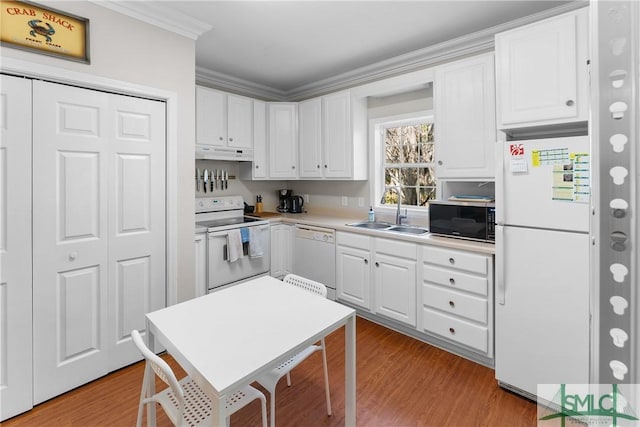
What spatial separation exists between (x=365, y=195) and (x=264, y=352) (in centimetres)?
274

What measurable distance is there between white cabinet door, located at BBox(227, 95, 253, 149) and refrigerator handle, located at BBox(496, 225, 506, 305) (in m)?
2.83

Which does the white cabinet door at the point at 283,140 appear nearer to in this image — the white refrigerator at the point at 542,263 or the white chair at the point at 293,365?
the white chair at the point at 293,365

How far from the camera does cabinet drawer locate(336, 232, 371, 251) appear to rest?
121 inches

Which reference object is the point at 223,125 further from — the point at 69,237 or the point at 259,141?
the point at 69,237

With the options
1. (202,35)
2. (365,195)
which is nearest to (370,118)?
(365,195)

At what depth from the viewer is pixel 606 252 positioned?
26 centimetres

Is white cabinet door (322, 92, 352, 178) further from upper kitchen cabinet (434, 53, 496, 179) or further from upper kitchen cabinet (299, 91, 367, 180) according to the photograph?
upper kitchen cabinet (434, 53, 496, 179)

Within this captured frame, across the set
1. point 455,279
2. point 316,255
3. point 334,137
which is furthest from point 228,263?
point 455,279

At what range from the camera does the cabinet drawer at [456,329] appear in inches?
93.1

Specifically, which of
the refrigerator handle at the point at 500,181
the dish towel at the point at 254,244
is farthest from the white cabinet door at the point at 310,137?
the refrigerator handle at the point at 500,181

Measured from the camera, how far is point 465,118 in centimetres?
262

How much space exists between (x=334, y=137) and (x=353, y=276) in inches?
62.6

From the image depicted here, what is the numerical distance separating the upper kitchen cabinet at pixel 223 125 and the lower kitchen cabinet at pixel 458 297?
2.36 metres

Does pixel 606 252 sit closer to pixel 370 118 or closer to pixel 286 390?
pixel 286 390
